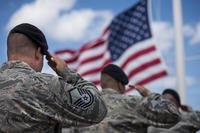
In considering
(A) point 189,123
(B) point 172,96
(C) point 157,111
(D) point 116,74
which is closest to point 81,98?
(C) point 157,111

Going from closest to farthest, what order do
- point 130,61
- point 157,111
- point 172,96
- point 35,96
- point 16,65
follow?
point 35,96 < point 16,65 < point 157,111 < point 172,96 < point 130,61

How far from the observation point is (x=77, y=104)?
2812 mm

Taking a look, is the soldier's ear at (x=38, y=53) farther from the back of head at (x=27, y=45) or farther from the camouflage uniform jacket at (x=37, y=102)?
the camouflage uniform jacket at (x=37, y=102)

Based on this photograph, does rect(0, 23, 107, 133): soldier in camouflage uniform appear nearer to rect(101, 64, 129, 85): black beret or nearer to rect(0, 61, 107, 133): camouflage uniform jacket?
rect(0, 61, 107, 133): camouflage uniform jacket

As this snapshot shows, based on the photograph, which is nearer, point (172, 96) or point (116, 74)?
point (116, 74)

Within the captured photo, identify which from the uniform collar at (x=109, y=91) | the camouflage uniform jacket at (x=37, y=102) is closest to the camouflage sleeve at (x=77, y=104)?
the camouflage uniform jacket at (x=37, y=102)

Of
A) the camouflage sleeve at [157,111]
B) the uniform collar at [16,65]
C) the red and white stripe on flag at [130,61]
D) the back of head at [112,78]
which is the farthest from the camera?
the red and white stripe on flag at [130,61]

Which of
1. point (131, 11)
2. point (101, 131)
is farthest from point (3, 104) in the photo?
point (131, 11)

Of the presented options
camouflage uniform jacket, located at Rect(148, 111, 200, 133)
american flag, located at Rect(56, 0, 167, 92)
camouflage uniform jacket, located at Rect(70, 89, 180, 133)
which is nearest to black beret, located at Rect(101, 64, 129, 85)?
camouflage uniform jacket, located at Rect(70, 89, 180, 133)

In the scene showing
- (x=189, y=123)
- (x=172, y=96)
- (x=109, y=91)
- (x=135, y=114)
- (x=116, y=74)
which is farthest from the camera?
(x=172, y=96)

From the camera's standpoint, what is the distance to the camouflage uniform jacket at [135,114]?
455cm

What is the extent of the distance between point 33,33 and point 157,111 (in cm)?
199

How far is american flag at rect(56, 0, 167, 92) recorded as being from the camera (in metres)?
9.23

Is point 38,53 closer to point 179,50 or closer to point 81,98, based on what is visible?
point 81,98
